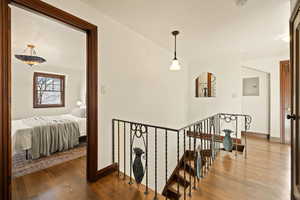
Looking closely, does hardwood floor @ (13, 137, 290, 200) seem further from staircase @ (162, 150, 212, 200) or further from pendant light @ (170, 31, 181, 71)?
pendant light @ (170, 31, 181, 71)

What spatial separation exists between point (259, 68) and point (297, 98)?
366cm

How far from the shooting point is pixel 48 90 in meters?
5.46

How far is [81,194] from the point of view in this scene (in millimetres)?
1701

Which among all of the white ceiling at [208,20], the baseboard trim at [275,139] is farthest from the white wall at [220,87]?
the baseboard trim at [275,139]

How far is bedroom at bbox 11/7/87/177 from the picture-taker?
2.51 m

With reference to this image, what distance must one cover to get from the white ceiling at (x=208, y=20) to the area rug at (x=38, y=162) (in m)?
2.84

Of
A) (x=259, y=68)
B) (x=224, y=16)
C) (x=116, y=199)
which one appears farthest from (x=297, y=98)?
(x=259, y=68)

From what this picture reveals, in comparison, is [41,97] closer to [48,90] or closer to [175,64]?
[48,90]

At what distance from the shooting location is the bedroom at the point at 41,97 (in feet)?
8.23

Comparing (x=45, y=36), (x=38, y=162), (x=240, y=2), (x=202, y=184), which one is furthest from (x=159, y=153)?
(x=45, y=36)

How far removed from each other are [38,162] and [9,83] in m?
2.11

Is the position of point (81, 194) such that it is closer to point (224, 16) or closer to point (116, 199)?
point (116, 199)

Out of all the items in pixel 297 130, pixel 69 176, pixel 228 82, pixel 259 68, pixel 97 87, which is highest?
pixel 259 68

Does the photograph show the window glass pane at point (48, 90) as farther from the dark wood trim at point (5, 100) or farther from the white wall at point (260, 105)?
the white wall at point (260, 105)
